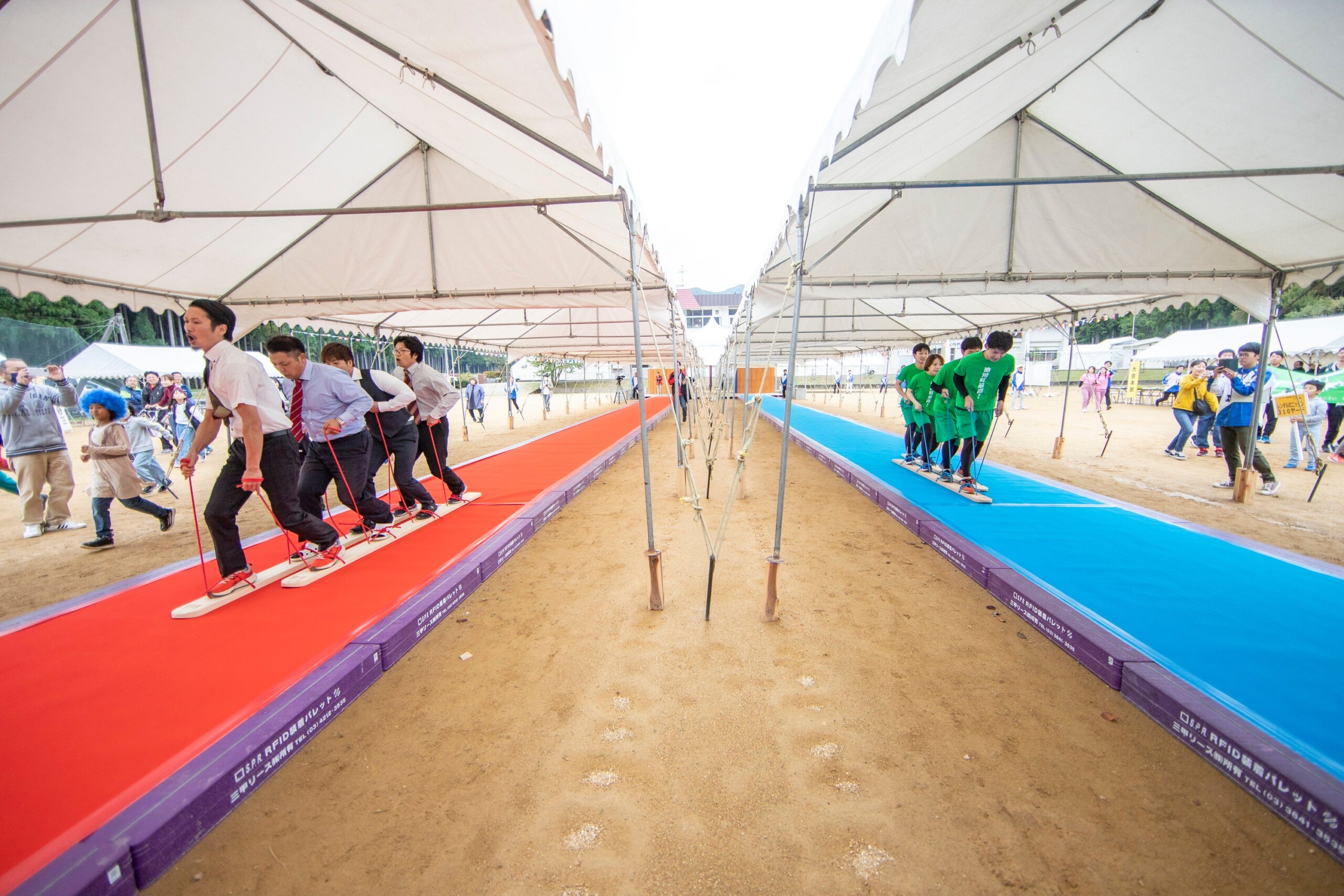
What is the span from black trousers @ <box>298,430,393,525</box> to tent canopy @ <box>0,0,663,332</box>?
71.9 inches

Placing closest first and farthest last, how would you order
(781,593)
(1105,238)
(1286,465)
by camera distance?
(781,593)
(1105,238)
(1286,465)

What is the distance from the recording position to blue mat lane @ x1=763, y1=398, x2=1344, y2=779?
1965mm

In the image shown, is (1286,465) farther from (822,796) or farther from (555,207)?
(555,207)

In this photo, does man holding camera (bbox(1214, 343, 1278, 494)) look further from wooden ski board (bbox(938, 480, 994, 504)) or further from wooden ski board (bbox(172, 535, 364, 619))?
wooden ski board (bbox(172, 535, 364, 619))

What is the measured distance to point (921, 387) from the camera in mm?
5992

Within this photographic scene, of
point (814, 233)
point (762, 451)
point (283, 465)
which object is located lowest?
point (762, 451)

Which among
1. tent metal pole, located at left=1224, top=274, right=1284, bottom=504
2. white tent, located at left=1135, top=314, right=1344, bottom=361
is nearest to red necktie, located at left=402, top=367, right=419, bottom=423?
tent metal pole, located at left=1224, top=274, right=1284, bottom=504

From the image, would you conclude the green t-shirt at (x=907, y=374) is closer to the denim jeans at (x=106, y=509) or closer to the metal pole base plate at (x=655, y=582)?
the metal pole base plate at (x=655, y=582)

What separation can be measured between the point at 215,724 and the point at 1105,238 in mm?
7499

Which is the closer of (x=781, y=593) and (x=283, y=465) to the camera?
(x=283, y=465)

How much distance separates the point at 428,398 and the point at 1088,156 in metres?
6.47

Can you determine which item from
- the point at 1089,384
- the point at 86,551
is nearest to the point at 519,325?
the point at 86,551

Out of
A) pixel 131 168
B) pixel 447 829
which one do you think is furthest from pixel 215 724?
pixel 131 168

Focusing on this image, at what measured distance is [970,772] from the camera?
1.84 m
